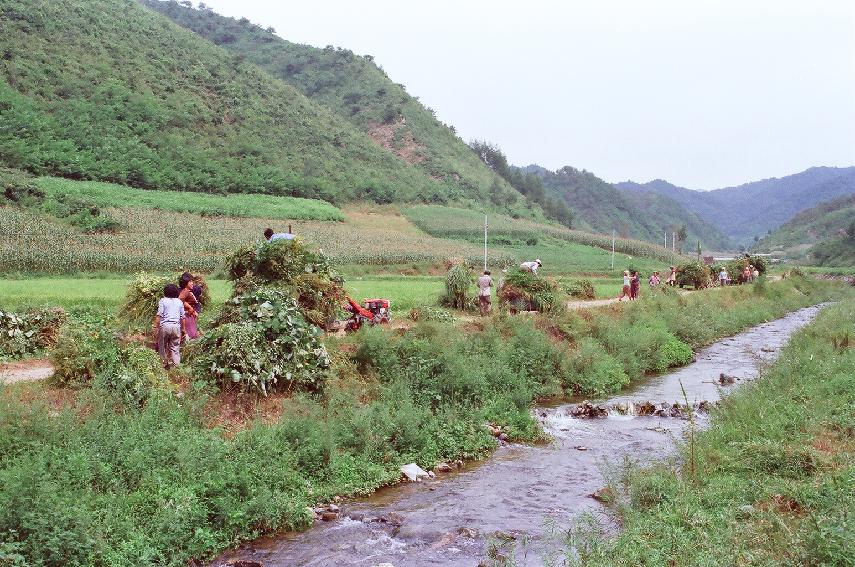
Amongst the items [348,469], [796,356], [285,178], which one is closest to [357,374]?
[348,469]

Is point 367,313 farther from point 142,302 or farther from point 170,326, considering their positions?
point 170,326

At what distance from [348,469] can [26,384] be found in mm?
5442

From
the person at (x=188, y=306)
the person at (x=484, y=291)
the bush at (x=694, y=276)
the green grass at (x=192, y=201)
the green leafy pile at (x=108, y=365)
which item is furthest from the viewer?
the green grass at (x=192, y=201)

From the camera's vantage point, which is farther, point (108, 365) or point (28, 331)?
point (28, 331)

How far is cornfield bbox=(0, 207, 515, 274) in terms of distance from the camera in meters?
37.5

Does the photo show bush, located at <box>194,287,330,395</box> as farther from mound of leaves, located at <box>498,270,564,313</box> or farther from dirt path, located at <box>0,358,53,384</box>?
mound of leaves, located at <box>498,270,564,313</box>

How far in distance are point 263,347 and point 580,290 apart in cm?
2488

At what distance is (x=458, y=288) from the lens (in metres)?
26.0

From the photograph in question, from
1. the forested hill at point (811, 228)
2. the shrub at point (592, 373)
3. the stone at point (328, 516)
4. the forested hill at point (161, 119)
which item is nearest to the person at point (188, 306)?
the stone at point (328, 516)

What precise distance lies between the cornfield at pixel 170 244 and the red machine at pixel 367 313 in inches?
307

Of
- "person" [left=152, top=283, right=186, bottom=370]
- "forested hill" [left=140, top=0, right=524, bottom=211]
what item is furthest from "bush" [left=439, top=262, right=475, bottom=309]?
"forested hill" [left=140, top=0, right=524, bottom=211]

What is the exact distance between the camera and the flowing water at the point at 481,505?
29.9 ft

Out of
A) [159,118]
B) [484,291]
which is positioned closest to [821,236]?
[159,118]

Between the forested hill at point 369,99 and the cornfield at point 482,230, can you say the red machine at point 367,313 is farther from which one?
the forested hill at point 369,99
